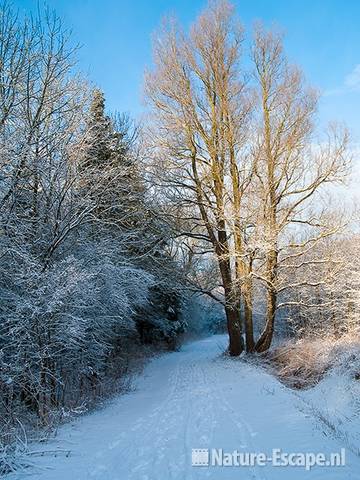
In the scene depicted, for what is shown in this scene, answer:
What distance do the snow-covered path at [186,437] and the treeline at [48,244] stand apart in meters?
1.15

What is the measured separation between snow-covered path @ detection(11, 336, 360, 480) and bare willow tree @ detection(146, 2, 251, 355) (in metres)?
8.36

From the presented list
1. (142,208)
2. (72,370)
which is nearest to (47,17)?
(142,208)

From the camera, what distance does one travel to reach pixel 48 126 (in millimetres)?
10695

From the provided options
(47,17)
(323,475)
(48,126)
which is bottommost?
(323,475)

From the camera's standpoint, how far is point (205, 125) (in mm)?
17391

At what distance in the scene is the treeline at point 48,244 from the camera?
7.96 m

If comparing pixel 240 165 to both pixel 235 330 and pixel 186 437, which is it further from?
pixel 186 437

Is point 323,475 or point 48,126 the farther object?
point 48,126

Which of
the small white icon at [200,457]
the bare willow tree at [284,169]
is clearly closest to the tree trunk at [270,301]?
the bare willow tree at [284,169]

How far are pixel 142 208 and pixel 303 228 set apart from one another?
691 centimetres

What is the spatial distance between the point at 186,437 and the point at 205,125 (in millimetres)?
14241

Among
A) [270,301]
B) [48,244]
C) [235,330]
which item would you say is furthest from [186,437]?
[235,330]

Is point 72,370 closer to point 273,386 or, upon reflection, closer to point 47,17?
point 273,386

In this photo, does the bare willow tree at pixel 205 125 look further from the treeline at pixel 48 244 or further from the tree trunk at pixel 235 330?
the treeline at pixel 48 244
